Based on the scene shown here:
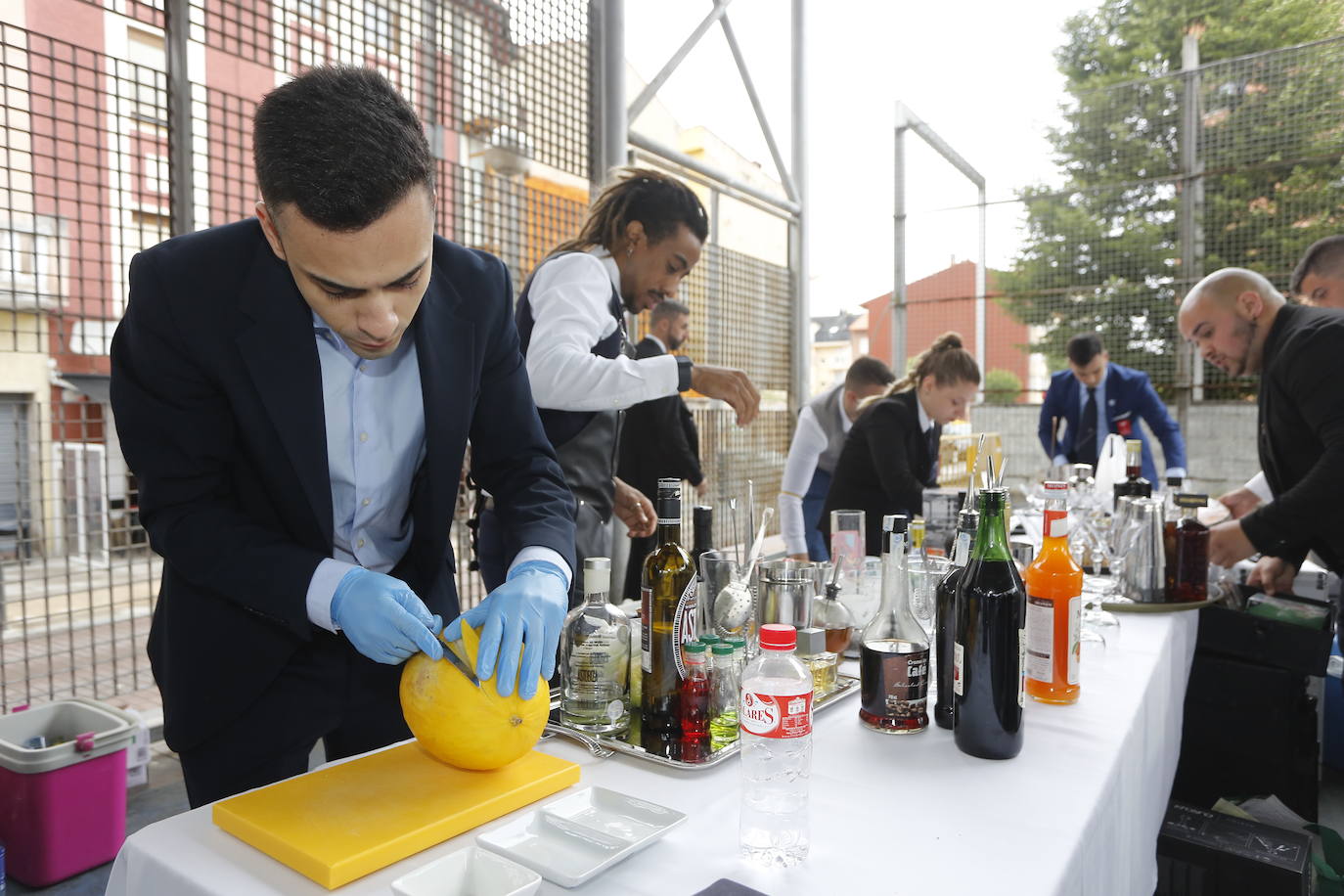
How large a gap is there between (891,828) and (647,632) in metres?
0.41

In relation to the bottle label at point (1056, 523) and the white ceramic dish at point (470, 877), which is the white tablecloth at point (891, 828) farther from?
the bottle label at point (1056, 523)

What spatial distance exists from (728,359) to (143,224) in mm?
3699

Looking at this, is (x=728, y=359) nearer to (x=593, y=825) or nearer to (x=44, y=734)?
(x=44, y=734)

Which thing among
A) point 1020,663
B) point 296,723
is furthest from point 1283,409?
point 296,723

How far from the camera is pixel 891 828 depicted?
92 centimetres

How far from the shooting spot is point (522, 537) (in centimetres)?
132

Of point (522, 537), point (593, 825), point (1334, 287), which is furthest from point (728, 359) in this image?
point (593, 825)

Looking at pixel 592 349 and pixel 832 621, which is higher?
pixel 592 349

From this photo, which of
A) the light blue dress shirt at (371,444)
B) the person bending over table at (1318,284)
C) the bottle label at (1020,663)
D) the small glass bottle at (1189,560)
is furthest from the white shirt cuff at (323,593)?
the person bending over table at (1318,284)

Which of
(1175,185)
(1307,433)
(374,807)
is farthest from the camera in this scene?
(1175,185)

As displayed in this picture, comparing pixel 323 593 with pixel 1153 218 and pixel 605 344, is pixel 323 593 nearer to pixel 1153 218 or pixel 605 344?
pixel 605 344

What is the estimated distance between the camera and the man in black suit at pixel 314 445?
985 millimetres

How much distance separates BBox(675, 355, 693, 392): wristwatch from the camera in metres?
1.94

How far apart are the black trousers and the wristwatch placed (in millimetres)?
915
